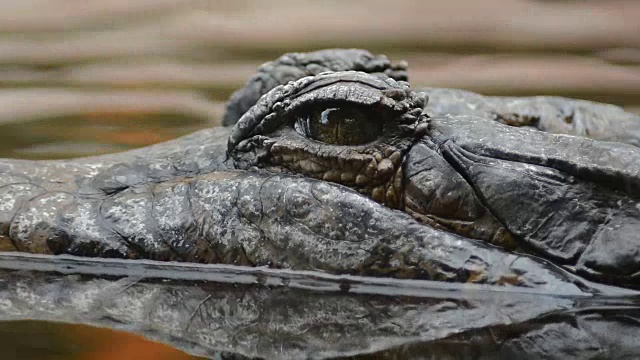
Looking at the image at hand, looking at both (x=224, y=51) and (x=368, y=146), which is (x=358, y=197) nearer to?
(x=368, y=146)

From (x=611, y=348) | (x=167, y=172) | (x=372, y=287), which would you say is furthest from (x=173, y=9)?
(x=611, y=348)

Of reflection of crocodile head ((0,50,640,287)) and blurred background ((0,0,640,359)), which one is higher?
reflection of crocodile head ((0,50,640,287))

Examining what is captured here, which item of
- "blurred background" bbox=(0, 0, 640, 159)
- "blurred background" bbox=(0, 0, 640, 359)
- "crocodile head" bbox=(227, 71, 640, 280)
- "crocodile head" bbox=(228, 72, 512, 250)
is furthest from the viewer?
"blurred background" bbox=(0, 0, 640, 159)

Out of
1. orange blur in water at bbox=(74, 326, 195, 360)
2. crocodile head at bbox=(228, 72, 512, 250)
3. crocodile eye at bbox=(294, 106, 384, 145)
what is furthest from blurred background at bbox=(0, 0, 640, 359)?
orange blur in water at bbox=(74, 326, 195, 360)

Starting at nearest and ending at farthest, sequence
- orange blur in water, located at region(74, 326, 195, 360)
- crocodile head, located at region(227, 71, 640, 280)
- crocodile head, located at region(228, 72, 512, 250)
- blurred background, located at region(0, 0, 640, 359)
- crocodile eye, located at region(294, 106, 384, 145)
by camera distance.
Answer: orange blur in water, located at region(74, 326, 195, 360) < crocodile head, located at region(227, 71, 640, 280) < crocodile head, located at region(228, 72, 512, 250) < crocodile eye, located at region(294, 106, 384, 145) < blurred background, located at region(0, 0, 640, 359)

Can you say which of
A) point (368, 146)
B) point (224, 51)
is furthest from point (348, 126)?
point (224, 51)

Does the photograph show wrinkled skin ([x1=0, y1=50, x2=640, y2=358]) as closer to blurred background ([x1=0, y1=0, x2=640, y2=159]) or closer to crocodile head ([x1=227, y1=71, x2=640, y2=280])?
crocodile head ([x1=227, y1=71, x2=640, y2=280])

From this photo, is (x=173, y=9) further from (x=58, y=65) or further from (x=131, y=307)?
(x=131, y=307)

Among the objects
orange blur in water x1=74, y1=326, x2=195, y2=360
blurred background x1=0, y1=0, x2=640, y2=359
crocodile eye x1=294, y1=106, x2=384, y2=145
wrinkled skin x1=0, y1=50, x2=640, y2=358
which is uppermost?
crocodile eye x1=294, y1=106, x2=384, y2=145
